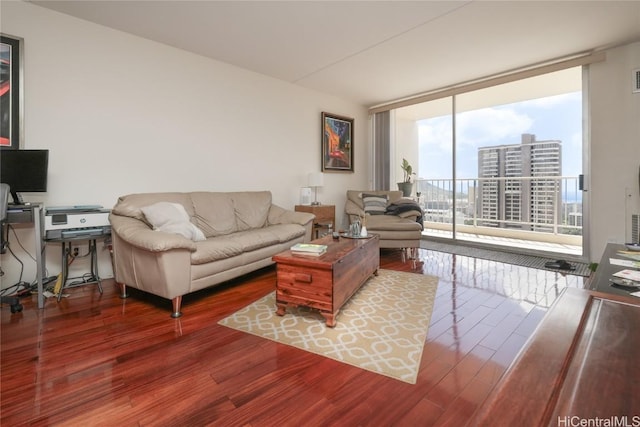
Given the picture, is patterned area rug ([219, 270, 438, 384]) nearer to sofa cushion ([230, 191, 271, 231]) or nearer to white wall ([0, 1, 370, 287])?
sofa cushion ([230, 191, 271, 231])

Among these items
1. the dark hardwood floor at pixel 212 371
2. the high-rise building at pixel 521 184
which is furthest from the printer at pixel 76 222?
the high-rise building at pixel 521 184

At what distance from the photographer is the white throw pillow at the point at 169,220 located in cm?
256

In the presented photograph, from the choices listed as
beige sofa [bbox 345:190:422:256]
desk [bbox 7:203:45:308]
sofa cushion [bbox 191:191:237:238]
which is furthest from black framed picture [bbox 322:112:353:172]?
desk [bbox 7:203:45:308]

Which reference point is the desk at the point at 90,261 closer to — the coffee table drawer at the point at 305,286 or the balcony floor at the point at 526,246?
the coffee table drawer at the point at 305,286

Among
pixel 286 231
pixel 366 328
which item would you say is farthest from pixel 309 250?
pixel 286 231

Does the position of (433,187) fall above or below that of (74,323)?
above

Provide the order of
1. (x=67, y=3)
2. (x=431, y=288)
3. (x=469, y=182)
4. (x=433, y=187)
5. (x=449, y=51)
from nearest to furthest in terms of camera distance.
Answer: (x=67, y=3)
(x=431, y=288)
(x=449, y=51)
(x=469, y=182)
(x=433, y=187)

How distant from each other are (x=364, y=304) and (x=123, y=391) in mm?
1608

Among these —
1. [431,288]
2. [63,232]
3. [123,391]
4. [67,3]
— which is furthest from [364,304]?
[67,3]

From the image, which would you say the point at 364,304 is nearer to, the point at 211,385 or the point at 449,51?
the point at 211,385

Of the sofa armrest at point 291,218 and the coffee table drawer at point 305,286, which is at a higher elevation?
the sofa armrest at point 291,218

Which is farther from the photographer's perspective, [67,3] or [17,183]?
[67,3]

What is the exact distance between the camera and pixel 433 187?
6.30 metres

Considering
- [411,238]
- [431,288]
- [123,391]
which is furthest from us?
[411,238]
